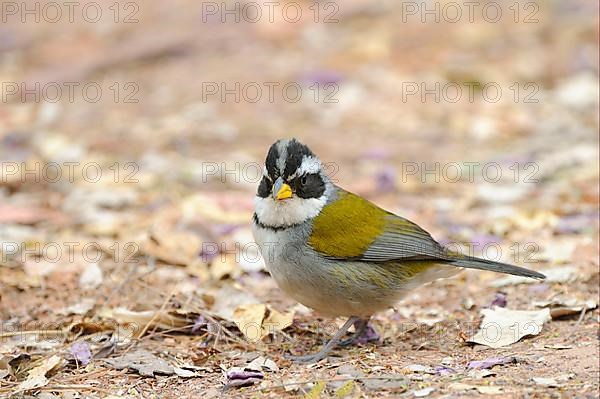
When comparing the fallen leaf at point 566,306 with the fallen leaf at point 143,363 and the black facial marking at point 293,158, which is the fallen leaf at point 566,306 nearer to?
the black facial marking at point 293,158

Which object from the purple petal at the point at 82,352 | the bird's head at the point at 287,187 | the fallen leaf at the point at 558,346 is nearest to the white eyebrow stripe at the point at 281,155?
the bird's head at the point at 287,187

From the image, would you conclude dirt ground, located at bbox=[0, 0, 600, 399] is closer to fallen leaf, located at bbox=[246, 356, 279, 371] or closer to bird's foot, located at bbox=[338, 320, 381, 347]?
fallen leaf, located at bbox=[246, 356, 279, 371]

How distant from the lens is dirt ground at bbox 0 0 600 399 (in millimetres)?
4824

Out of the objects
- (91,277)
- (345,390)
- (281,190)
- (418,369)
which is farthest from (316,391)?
(91,277)

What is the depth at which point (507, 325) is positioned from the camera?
5.21m

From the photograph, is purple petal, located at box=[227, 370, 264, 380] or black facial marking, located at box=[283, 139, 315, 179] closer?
purple petal, located at box=[227, 370, 264, 380]

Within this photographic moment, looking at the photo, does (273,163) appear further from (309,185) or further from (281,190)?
(309,185)

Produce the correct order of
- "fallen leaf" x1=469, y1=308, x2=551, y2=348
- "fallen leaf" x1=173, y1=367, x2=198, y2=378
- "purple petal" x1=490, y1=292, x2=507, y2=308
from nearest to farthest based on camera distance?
"fallen leaf" x1=173, y1=367, x2=198, y2=378
"fallen leaf" x1=469, y1=308, x2=551, y2=348
"purple petal" x1=490, y1=292, x2=507, y2=308

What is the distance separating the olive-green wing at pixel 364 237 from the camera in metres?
5.18

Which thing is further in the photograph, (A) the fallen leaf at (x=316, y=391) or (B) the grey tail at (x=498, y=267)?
(B) the grey tail at (x=498, y=267)

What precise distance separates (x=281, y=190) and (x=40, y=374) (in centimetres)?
150

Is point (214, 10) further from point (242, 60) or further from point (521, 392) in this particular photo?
point (521, 392)

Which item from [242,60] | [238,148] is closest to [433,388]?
[238,148]

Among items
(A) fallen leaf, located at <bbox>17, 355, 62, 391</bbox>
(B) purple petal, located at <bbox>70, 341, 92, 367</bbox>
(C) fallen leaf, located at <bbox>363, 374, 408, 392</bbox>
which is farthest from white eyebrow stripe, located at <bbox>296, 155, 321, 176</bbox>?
(A) fallen leaf, located at <bbox>17, 355, 62, 391</bbox>
